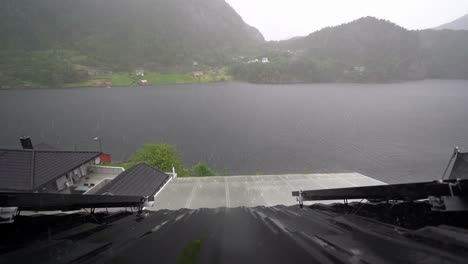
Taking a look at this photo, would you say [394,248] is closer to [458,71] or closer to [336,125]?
[336,125]

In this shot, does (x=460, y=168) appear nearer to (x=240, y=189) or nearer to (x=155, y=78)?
(x=240, y=189)

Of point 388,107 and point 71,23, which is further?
point 71,23

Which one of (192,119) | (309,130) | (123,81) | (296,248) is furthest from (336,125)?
(123,81)

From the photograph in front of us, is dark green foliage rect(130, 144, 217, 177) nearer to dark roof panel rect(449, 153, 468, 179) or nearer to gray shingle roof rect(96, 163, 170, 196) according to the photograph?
gray shingle roof rect(96, 163, 170, 196)

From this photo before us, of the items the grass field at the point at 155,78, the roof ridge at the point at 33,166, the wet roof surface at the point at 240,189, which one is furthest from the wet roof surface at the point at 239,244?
the grass field at the point at 155,78

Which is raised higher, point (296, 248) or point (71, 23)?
point (71, 23)

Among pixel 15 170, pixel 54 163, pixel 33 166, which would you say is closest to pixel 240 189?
pixel 54 163
